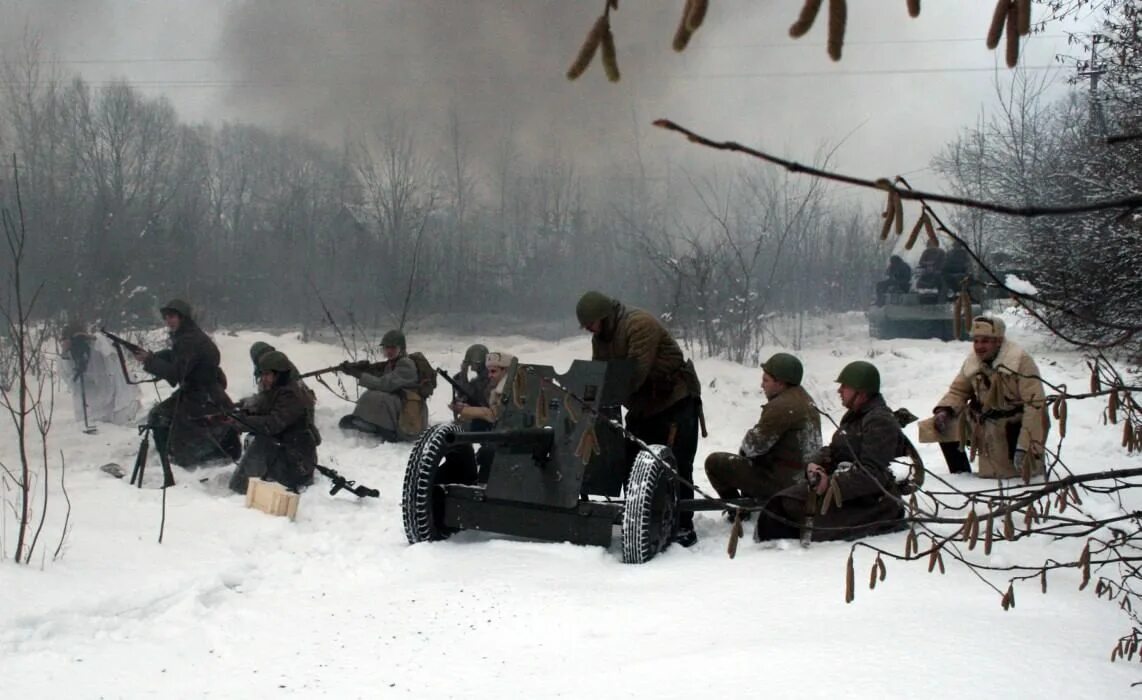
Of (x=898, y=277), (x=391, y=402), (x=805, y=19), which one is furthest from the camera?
(x=898, y=277)

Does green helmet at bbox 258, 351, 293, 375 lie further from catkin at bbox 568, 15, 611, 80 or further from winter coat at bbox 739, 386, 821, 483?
catkin at bbox 568, 15, 611, 80

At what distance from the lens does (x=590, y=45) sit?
1438 millimetres

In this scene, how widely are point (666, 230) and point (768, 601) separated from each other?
1409 centimetres

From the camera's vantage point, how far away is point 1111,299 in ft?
26.2

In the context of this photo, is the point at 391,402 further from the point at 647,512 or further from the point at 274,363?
the point at 647,512

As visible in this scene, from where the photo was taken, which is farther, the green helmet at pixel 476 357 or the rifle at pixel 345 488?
the green helmet at pixel 476 357

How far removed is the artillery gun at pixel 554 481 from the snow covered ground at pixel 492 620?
15cm

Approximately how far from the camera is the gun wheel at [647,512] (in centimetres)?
573

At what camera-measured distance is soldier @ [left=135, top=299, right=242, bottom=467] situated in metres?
9.05

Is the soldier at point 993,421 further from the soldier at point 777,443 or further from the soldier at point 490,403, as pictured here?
the soldier at point 490,403

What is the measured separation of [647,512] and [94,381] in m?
8.19

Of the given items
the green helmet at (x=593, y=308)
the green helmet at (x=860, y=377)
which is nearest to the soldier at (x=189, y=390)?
the green helmet at (x=593, y=308)

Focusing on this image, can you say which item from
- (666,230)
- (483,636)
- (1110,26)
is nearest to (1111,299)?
(1110,26)

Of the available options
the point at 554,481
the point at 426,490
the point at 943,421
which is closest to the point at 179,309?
the point at 426,490
